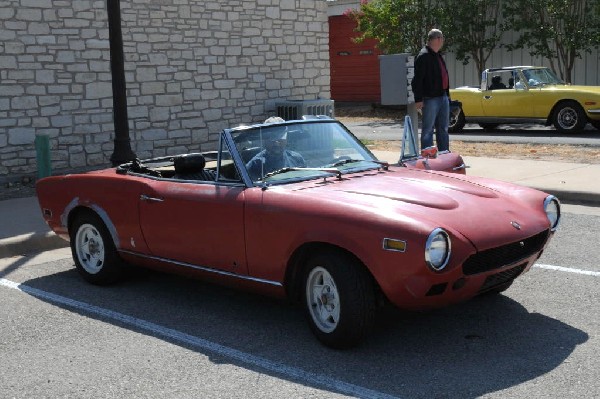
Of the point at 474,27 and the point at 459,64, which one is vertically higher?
the point at 474,27

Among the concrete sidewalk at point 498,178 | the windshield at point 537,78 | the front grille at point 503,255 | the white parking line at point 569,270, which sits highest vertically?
the windshield at point 537,78

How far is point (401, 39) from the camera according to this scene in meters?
25.2

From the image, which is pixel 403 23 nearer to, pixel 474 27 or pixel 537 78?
pixel 474 27

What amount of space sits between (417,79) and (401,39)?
14.2 m

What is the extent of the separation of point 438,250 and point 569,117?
14.4 metres

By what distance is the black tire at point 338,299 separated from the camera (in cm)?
471

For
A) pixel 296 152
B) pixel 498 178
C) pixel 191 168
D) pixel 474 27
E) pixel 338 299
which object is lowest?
pixel 498 178

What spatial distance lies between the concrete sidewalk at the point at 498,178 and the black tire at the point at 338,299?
4.11 meters

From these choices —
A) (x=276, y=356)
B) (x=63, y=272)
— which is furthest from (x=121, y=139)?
(x=276, y=356)

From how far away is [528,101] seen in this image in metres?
18.3

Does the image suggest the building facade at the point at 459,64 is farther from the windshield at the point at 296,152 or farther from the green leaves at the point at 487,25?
the windshield at the point at 296,152

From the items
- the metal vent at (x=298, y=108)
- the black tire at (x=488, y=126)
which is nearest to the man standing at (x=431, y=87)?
the metal vent at (x=298, y=108)

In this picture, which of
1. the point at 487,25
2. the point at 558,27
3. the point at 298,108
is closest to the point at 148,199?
the point at 298,108

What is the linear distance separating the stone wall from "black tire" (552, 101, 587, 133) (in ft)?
16.6
